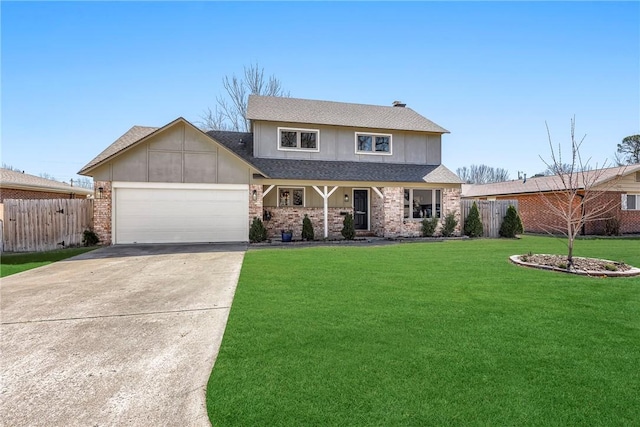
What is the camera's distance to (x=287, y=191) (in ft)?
53.6

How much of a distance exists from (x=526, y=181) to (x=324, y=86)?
16.6m

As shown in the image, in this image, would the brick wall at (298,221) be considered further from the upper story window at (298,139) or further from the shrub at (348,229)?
the upper story window at (298,139)

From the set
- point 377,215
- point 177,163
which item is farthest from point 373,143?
point 177,163

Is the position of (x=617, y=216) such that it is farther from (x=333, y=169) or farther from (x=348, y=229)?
(x=333, y=169)

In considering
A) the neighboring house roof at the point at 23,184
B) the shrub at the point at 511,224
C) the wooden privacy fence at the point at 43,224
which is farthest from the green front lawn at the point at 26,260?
the shrub at the point at 511,224

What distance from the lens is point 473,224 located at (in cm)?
1658

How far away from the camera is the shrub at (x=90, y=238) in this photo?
42.2 feet

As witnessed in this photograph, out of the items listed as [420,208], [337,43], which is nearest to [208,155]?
[337,43]

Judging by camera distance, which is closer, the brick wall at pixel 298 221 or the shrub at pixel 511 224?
the brick wall at pixel 298 221

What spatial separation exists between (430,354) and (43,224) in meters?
14.8

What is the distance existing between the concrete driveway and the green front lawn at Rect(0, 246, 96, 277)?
156 cm

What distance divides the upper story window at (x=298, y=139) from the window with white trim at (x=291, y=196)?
212 centimetres

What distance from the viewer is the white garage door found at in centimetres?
1304

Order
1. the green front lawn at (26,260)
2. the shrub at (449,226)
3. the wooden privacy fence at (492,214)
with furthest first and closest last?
the wooden privacy fence at (492,214) < the shrub at (449,226) < the green front lawn at (26,260)
